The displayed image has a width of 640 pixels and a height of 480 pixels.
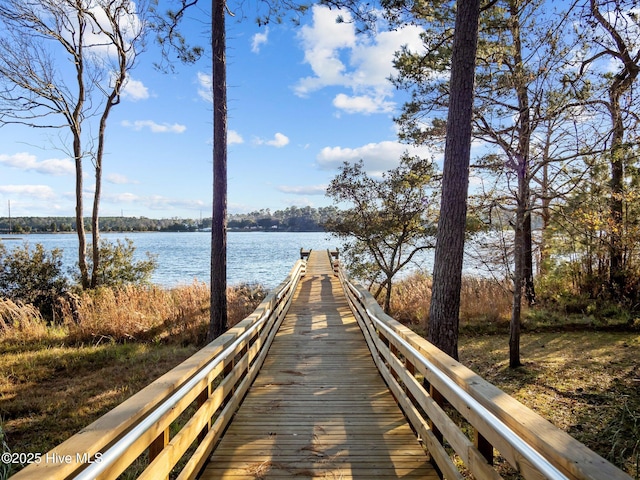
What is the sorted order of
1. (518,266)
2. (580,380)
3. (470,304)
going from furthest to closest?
(470,304), (518,266), (580,380)

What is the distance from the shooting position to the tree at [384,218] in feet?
37.6

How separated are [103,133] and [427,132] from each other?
11.4m

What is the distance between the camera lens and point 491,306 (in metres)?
10.5

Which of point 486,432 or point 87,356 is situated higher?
point 486,432

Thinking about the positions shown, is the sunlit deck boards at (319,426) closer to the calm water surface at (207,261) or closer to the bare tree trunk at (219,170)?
the bare tree trunk at (219,170)

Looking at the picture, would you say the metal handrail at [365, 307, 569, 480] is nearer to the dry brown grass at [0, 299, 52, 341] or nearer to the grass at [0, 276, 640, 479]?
the grass at [0, 276, 640, 479]

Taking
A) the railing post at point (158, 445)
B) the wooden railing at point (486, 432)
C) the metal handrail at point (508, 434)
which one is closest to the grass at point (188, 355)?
the wooden railing at point (486, 432)

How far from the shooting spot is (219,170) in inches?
281

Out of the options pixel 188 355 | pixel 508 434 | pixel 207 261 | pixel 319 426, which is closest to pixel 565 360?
pixel 319 426

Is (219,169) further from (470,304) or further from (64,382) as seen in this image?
(470,304)

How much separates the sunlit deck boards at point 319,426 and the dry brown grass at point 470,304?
5.18 metres

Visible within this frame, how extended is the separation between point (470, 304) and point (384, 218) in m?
3.62

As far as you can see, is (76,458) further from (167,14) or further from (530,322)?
(530,322)

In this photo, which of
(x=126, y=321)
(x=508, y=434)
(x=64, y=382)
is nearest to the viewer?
(x=508, y=434)
